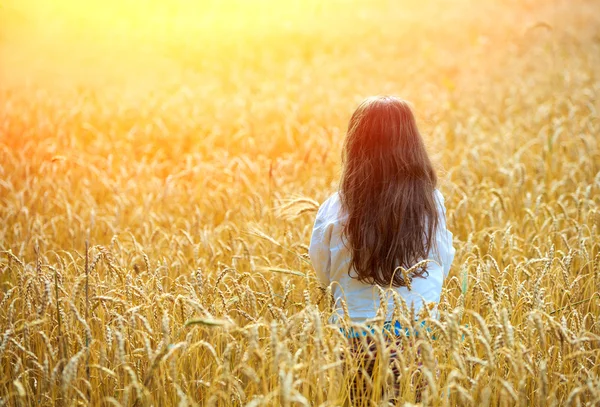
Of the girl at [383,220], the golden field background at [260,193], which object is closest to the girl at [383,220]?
the girl at [383,220]

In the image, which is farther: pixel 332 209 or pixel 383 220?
pixel 332 209

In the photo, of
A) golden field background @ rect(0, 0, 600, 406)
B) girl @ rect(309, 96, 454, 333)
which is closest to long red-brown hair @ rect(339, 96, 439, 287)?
girl @ rect(309, 96, 454, 333)

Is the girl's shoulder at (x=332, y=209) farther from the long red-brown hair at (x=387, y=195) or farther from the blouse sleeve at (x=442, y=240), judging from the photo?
the blouse sleeve at (x=442, y=240)

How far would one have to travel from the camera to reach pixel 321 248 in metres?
2.53

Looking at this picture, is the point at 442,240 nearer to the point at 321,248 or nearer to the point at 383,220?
the point at 383,220

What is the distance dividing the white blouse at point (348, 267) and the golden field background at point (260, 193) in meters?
0.12

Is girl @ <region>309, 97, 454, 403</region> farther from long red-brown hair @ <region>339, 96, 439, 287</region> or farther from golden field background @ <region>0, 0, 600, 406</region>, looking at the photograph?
golden field background @ <region>0, 0, 600, 406</region>

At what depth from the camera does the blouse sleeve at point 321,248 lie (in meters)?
2.52

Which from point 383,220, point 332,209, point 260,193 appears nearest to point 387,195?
point 383,220

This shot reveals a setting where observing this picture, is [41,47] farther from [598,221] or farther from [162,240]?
[598,221]

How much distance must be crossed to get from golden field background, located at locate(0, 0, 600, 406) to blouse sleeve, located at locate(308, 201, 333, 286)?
0.40 feet

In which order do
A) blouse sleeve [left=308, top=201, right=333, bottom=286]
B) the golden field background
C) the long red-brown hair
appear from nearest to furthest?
1. the golden field background
2. the long red-brown hair
3. blouse sleeve [left=308, top=201, right=333, bottom=286]

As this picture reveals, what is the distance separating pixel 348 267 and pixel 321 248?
0.44 feet

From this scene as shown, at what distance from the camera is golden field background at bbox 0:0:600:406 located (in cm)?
206
